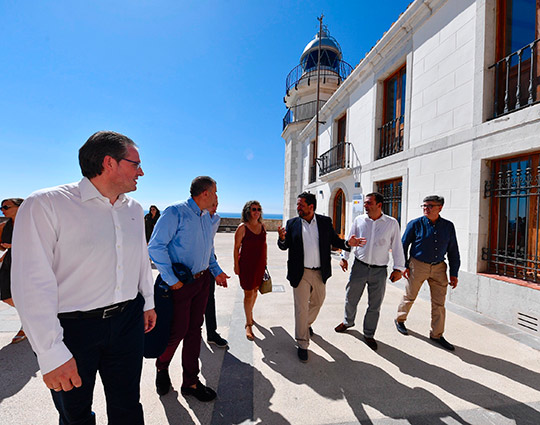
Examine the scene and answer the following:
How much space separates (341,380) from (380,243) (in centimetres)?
175

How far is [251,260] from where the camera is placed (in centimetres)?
351

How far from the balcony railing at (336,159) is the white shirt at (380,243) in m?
6.40

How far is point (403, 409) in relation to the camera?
2211mm

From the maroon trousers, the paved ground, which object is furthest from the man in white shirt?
the paved ground

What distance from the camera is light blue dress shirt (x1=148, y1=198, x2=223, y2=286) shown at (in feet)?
7.01

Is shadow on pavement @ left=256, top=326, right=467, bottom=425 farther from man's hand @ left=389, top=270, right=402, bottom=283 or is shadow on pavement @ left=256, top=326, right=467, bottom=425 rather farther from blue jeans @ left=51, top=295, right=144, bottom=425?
blue jeans @ left=51, top=295, right=144, bottom=425

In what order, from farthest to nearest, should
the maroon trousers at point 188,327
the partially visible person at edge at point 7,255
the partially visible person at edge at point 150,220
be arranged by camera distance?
the partially visible person at edge at point 150,220
the partially visible person at edge at point 7,255
the maroon trousers at point 188,327

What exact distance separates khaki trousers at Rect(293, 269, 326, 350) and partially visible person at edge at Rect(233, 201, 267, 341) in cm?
66

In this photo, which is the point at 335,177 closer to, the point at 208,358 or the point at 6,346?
the point at 208,358

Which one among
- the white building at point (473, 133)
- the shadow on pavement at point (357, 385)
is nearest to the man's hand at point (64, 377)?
the shadow on pavement at point (357, 385)

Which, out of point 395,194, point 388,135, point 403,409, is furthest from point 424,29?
point 403,409

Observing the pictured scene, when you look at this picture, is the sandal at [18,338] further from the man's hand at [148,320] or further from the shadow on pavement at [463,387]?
the shadow on pavement at [463,387]

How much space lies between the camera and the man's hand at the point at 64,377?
117 centimetres

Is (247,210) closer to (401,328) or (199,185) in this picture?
(199,185)
